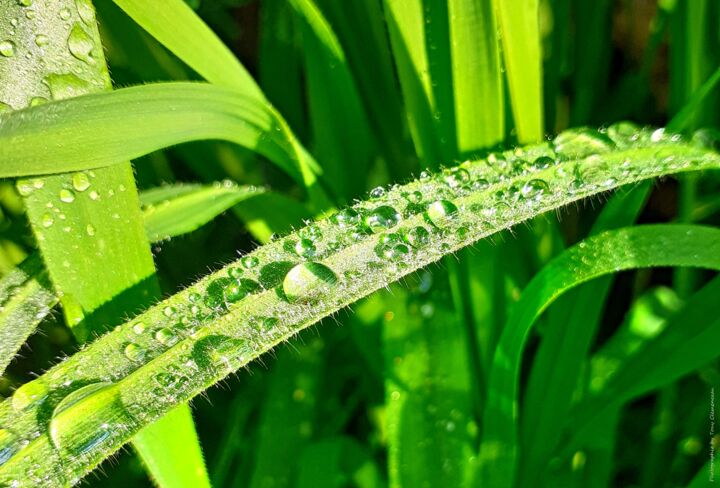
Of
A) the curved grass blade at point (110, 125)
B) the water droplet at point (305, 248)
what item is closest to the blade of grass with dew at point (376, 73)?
the curved grass blade at point (110, 125)

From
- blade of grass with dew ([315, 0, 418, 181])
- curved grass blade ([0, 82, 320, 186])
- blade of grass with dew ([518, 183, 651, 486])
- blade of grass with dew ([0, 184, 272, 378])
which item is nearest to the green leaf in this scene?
blade of grass with dew ([0, 184, 272, 378])

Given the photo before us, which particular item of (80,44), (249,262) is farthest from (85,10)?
(249,262)

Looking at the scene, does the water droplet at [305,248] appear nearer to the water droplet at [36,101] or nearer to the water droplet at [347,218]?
the water droplet at [347,218]

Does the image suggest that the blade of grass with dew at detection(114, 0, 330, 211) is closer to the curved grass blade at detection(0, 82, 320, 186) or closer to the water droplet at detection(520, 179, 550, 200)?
the curved grass blade at detection(0, 82, 320, 186)

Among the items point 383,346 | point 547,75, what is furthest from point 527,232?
point 547,75

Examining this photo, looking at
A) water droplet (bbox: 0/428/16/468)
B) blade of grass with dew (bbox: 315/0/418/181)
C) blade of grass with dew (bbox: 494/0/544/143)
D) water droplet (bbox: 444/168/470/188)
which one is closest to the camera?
water droplet (bbox: 0/428/16/468)

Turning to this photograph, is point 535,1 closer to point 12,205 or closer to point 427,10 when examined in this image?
point 427,10
